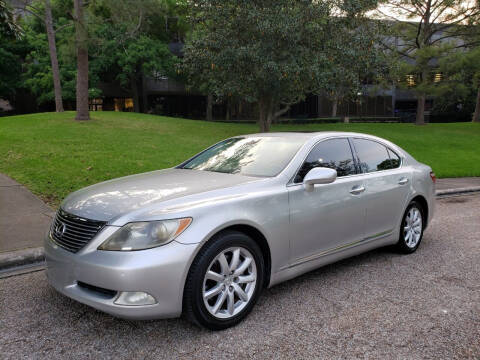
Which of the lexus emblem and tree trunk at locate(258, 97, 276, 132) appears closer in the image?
the lexus emblem

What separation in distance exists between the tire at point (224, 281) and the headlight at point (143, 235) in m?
0.28

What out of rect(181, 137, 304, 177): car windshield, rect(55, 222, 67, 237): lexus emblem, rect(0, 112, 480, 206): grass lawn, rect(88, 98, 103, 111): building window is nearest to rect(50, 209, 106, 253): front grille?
rect(55, 222, 67, 237): lexus emblem

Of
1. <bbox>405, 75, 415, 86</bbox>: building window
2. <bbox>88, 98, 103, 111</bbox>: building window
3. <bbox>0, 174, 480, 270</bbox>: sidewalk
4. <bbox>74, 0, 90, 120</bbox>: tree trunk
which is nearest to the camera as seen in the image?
<bbox>0, 174, 480, 270</bbox>: sidewalk

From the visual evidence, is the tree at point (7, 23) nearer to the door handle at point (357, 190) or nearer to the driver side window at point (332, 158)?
the driver side window at point (332, 158)

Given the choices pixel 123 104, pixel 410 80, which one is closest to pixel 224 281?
pixel 410 80

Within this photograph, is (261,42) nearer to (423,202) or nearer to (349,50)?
(349,50)

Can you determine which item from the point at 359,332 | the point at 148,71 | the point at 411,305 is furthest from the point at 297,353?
the point at 148,71

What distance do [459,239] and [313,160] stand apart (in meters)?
3.28

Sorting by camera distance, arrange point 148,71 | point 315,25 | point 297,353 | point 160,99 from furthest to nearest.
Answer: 1. point 160,99
2. point 148,71
3. point 315,25
4. point 297,353

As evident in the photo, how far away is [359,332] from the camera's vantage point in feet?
11.1

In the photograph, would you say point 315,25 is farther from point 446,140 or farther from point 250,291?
point 446,140

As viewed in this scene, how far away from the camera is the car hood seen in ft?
11.0

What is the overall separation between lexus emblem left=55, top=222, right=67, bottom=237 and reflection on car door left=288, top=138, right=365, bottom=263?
195 centimetres

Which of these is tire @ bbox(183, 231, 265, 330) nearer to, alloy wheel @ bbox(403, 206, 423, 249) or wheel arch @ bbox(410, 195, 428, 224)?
alloy wheel @ bbox(403, 206, 423, 249)
